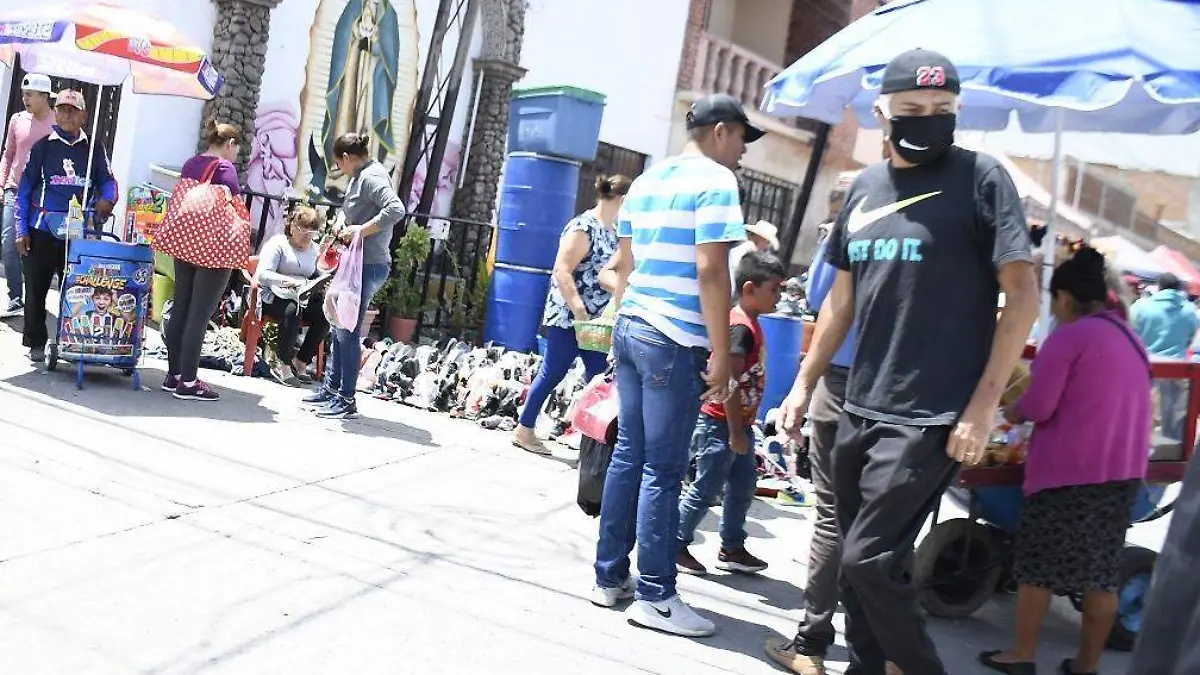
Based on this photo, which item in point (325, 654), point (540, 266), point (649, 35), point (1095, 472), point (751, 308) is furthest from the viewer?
point (649, 35)

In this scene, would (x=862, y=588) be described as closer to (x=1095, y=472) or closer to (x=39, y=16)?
(x=1095, y=472)

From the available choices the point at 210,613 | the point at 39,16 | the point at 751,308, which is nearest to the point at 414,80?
the point at 39,16

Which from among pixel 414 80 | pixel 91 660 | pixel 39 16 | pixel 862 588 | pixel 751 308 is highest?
pixel 414 80

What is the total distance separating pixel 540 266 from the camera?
8.53 metres

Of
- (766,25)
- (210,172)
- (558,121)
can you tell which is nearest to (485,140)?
(558,121)

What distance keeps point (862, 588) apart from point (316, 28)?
9654 mm

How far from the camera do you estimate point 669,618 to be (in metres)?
3.98

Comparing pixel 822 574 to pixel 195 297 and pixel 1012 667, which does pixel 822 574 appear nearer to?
pixel 1012 667

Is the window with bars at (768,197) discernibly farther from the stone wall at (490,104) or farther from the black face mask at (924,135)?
the black face mask at (924,135)

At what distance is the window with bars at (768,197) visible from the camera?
58.6 feet

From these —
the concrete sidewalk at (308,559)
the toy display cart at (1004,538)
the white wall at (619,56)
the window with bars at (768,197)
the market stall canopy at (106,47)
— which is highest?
the white wall at (619,56)

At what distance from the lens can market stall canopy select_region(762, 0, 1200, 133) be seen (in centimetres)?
405

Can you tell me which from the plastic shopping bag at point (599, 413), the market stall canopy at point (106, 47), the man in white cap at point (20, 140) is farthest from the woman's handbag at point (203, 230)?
the plastic shopping bag at point (599, 413)

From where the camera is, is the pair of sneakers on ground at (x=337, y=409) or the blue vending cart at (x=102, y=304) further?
the pair of sneakers on ground at (x=337, y=409)
